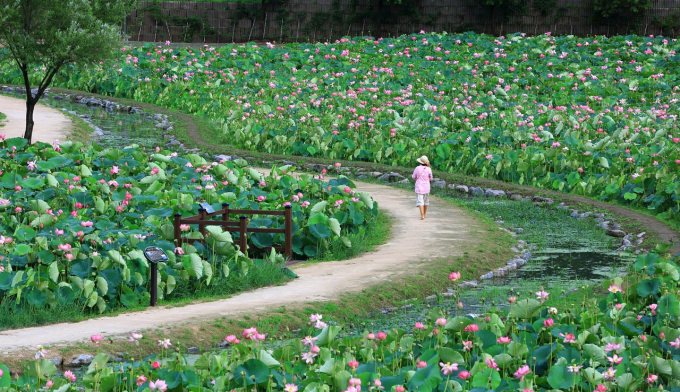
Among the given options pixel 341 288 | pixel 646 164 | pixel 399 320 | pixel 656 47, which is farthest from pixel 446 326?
pixel 656 47

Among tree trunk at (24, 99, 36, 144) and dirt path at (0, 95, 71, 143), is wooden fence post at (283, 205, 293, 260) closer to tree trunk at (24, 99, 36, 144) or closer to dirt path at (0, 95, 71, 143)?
tree trunk at (24, 99, 36, 144)

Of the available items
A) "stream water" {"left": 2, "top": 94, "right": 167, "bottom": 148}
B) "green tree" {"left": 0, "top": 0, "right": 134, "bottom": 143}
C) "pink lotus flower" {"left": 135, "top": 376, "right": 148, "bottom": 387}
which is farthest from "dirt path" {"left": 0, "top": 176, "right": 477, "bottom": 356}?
"stream water" {"left": 2, "top": 94, "right": 167, "bottom": 148}

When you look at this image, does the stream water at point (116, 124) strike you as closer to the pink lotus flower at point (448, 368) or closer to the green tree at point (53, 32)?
the green tree at point (53, 32)

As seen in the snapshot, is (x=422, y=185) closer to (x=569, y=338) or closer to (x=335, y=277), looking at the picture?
(x=335, y=277)

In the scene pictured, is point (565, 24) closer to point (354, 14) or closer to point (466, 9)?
point (466, 9)

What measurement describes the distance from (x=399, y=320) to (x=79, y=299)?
356 centimetres

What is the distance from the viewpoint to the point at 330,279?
12.2m

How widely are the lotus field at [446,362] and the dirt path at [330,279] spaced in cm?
206

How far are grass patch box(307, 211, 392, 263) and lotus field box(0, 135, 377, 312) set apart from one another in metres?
0.14

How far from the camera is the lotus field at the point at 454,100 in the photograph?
19969mm

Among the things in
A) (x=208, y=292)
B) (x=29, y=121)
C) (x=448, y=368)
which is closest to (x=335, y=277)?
(x=208, y=292)

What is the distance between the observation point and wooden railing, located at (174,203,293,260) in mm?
12422

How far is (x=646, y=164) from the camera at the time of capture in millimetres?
18469

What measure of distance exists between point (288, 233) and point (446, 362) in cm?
645
